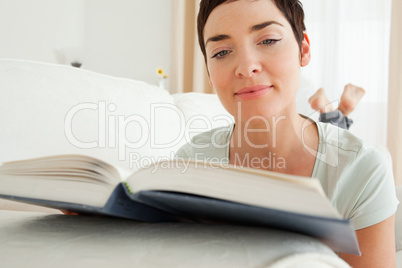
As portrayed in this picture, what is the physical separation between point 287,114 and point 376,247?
1.34 ft

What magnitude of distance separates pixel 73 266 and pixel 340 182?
0.70 m

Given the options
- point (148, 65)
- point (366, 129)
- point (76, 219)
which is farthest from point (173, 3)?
point (76, 219)

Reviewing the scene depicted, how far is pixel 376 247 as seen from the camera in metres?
0.81

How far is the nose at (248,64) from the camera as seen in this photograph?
2.92 feet

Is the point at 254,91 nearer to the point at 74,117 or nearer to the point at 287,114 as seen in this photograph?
the point at 287,114

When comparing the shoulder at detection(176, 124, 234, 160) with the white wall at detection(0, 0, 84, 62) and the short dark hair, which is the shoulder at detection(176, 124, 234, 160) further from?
the white wall at detection(0, 0, 84, 62)

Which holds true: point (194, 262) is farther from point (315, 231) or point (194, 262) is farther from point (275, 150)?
point (275, 150)

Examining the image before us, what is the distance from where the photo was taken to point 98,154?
1205mm

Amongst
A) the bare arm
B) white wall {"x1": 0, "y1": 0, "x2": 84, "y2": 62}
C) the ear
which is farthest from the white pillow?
white wall {"x1": 0, "y1": 0, "x2": 84, "y2": 62}

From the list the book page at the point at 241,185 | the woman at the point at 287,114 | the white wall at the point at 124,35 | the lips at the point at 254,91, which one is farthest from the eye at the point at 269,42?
the white wall at the point at 124,35

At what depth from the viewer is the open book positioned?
35cm

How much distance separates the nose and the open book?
0.48 meters

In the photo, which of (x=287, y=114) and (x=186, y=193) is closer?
(x=186, y=193)

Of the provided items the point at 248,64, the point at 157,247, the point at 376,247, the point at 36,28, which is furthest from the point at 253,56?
the point at 36,28
